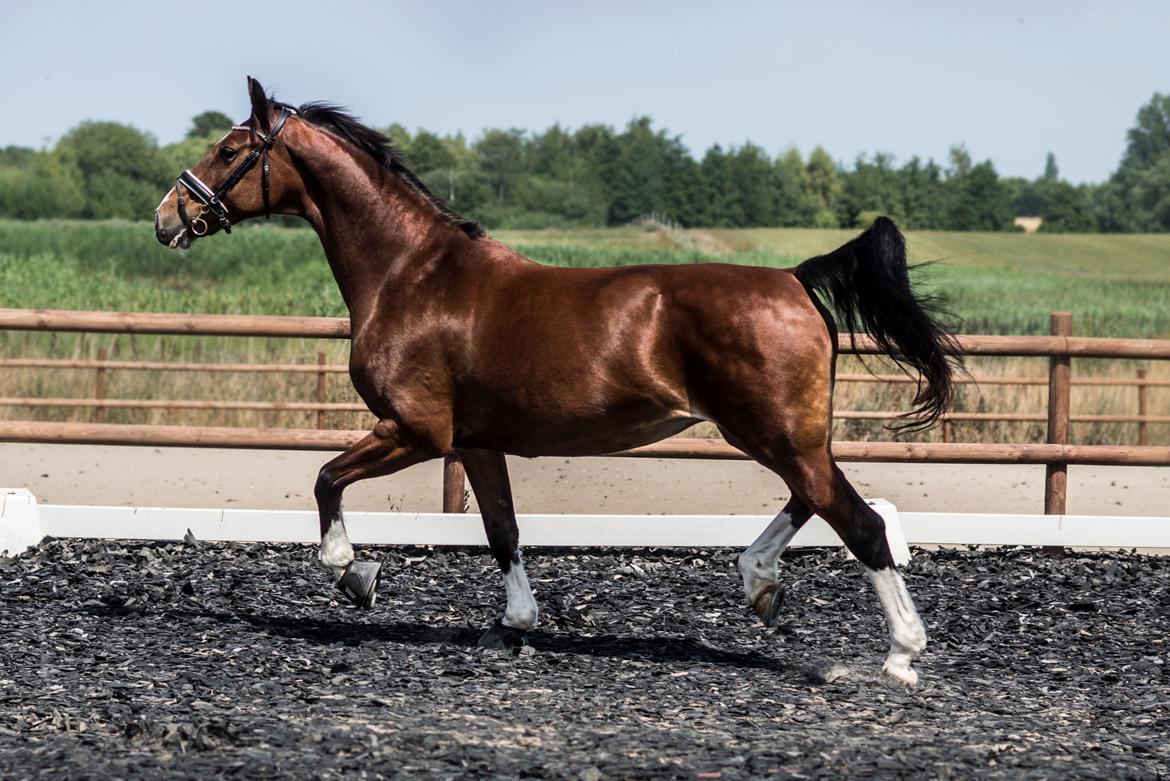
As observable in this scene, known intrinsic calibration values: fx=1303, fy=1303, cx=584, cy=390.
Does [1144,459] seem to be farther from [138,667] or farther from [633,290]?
[138,667]

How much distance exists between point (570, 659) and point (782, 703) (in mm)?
894

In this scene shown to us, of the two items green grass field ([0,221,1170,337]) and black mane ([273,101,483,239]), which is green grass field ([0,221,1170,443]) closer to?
green grass field ([0,221,1170,337])

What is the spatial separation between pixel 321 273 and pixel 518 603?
23.5 metres

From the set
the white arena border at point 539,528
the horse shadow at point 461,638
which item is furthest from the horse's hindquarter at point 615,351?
the white arena border at point 539,528

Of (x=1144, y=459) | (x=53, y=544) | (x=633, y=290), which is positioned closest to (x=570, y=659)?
(x=633, y=290)

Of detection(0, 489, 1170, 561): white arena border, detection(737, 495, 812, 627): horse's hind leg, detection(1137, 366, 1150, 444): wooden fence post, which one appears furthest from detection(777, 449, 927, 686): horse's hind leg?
detection(1137, 366, 1150, 444): wooden fence post

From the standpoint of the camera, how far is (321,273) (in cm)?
2752

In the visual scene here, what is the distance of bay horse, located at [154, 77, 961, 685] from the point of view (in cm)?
430

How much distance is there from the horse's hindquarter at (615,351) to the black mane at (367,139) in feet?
1.99

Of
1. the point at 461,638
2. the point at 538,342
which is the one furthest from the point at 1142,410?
the point at 538,342

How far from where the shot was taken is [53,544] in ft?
20.8

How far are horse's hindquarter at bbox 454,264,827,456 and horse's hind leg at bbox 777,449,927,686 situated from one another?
331mm

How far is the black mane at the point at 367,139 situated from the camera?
500cm

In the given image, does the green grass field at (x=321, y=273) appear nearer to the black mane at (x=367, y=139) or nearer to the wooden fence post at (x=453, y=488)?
the black mane at (x=367, y=139)
